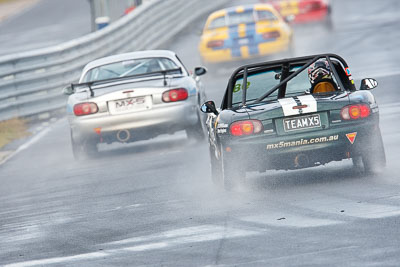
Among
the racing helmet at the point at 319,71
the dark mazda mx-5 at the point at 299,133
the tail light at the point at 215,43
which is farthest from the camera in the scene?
the tail light at the point at 215,43

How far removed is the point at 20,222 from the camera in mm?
8875

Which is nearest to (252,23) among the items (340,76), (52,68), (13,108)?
(52,68)

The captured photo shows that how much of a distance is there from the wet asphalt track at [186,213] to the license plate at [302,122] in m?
0.52

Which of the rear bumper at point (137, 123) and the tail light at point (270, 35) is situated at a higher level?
the rear bumper at point (137, 123)

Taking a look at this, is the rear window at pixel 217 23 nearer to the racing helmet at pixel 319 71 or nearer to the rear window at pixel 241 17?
the rear window at pixel 241 17

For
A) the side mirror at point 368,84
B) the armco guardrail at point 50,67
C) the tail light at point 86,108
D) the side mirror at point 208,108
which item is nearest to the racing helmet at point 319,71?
the side mirror at point 368,84

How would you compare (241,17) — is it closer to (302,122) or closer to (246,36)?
(246,36)

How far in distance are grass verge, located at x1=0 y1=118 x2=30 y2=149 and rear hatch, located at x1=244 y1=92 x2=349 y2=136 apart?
8179 mm

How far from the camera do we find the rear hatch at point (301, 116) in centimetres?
873

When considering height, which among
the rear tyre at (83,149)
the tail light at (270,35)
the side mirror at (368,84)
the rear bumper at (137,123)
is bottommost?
the rear tyre at (83,149)

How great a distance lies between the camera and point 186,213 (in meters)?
8.29

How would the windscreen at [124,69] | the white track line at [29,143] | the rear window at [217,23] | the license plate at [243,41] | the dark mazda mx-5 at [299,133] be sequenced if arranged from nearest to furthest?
1. the dark mazda mx-5 at [299,133]
2. the windscreen at [124,69]
3. the white track line at [29,143]
4. the license plate at [243,41]
5. the rear window at [217,23]

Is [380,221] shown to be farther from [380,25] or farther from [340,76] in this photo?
[380,25]

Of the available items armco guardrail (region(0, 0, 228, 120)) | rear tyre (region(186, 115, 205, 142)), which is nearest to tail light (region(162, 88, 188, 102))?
rear tyre (region(186, 115, 205, 142))
